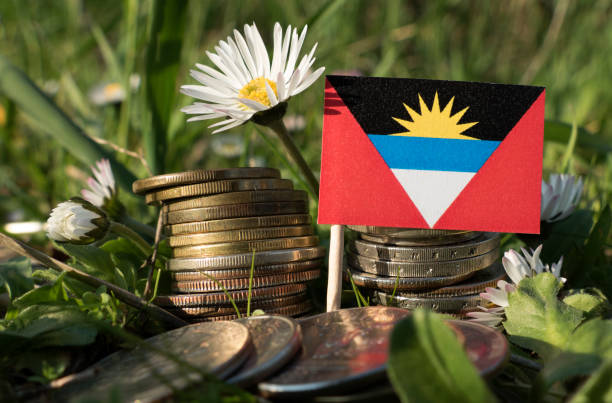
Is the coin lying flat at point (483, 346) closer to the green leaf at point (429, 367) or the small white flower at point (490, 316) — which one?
the green leaf at point (429, 367)

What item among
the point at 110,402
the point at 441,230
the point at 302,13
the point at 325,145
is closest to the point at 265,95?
the point at 325,145

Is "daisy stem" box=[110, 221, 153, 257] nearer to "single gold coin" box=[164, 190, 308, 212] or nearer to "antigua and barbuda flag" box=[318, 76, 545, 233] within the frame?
"single gold coin" box=[164, 190, 308, 212]

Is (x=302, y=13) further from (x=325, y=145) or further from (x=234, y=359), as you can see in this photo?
(x=234, y=359)

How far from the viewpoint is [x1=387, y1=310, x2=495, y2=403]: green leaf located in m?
0.65

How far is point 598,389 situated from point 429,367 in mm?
203

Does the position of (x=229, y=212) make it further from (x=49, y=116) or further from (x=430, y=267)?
(x=49, y=116)

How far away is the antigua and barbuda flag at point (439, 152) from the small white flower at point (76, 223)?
53 cm

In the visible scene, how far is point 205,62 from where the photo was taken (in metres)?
3.38

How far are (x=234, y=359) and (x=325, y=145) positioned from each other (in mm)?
513

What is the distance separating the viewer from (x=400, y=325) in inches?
26.7

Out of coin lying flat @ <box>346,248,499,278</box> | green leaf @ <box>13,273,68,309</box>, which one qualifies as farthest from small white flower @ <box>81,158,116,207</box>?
coin lying flat @ <box>346,248,499,278</box>

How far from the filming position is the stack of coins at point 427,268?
1108 millimetres

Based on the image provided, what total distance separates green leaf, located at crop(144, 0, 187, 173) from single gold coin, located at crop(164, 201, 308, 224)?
2.09ft

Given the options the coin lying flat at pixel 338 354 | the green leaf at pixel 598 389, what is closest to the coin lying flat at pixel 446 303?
the coin lying flat at pixel 338 354
